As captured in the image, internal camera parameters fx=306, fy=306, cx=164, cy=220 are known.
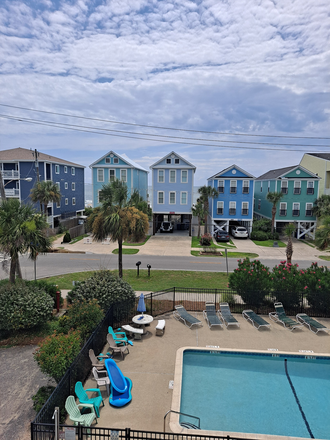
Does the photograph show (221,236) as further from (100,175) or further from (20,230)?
(20,230)

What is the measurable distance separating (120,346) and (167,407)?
362cm

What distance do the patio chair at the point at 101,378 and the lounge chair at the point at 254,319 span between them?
7.69m

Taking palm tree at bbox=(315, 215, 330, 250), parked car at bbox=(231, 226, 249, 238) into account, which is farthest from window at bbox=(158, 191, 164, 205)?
palm tree at bbox=(315, 215, 330, 250)

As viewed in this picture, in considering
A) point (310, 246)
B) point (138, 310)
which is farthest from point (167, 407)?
point (310, 246)

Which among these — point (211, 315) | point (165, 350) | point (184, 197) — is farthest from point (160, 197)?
point (165, 350)

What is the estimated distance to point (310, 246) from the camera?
121 feet

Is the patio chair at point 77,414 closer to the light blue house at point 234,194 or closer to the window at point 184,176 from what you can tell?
the window at point 184,176

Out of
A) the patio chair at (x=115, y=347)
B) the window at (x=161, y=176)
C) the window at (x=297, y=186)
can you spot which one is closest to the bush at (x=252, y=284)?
the patio chair at (x=115, y=347)

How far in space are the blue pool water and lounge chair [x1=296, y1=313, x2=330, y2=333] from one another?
2.43m

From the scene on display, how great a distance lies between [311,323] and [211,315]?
14.9ft

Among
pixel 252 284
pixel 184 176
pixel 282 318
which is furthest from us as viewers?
pixel 184 176

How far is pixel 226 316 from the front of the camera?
14805 mm

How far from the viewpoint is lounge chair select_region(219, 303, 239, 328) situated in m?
14.2

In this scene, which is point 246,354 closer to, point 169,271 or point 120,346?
point 120,346
